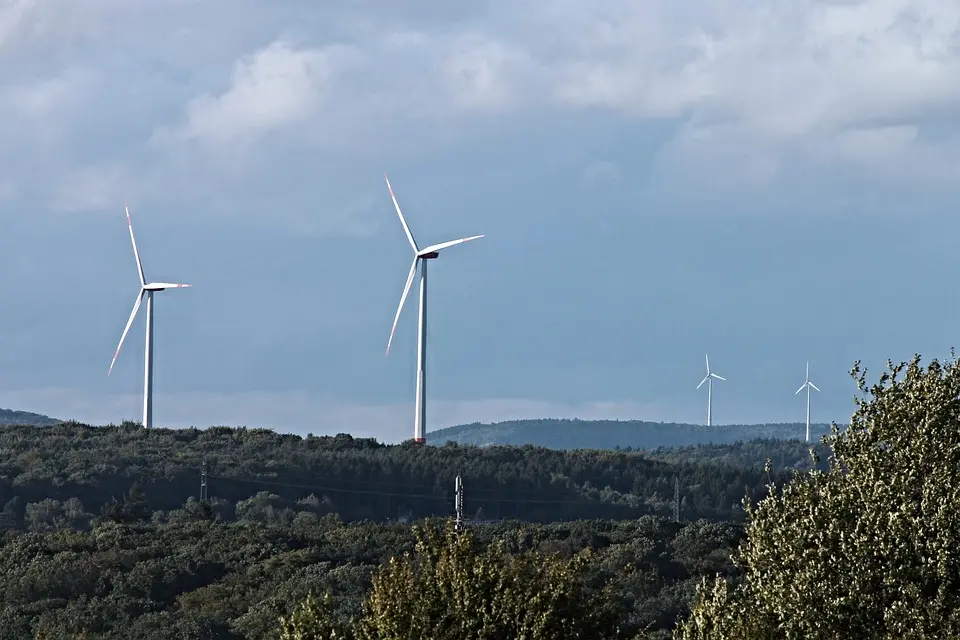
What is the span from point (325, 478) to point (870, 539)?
265ft

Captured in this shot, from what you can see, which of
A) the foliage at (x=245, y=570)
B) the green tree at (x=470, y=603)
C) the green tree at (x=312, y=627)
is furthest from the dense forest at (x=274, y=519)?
the green tree at (x=312, y=627)

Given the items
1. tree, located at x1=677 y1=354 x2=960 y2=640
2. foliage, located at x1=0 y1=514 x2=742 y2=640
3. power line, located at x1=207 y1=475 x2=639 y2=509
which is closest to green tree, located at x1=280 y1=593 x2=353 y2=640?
tree, located at x1=677 y1=354 x2=960 y2=640

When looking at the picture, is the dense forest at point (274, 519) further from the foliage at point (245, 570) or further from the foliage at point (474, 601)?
the foliage at point (474, 601)

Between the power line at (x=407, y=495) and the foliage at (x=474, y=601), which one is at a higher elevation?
the power line at (x=407, y=495)

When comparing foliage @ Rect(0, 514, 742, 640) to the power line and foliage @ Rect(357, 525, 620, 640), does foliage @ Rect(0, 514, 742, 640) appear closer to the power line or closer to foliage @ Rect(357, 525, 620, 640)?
foliage @ Rect(357, 525, 620, 640)

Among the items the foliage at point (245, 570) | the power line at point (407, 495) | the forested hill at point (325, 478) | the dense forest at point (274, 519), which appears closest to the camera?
the foliage at point (245, 570)

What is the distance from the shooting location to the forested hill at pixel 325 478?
3802 inches

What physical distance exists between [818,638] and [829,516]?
2.25 metres

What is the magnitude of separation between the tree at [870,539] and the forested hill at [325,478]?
6194 cm

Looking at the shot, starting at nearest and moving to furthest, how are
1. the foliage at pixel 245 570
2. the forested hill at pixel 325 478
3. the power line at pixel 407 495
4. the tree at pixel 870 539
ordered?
the tree at pixel 870 539, the foliage at pixel 245 570, the forested hill at pixel 325 478, the power line at pixel 407 495

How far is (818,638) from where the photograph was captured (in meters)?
28.6

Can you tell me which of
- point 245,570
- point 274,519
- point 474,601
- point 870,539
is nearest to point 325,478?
point 274,519

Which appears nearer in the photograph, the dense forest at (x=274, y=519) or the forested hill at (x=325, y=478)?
the dense forest at (x=274, y=519)

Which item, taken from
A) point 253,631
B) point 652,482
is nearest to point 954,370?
point 253,631
